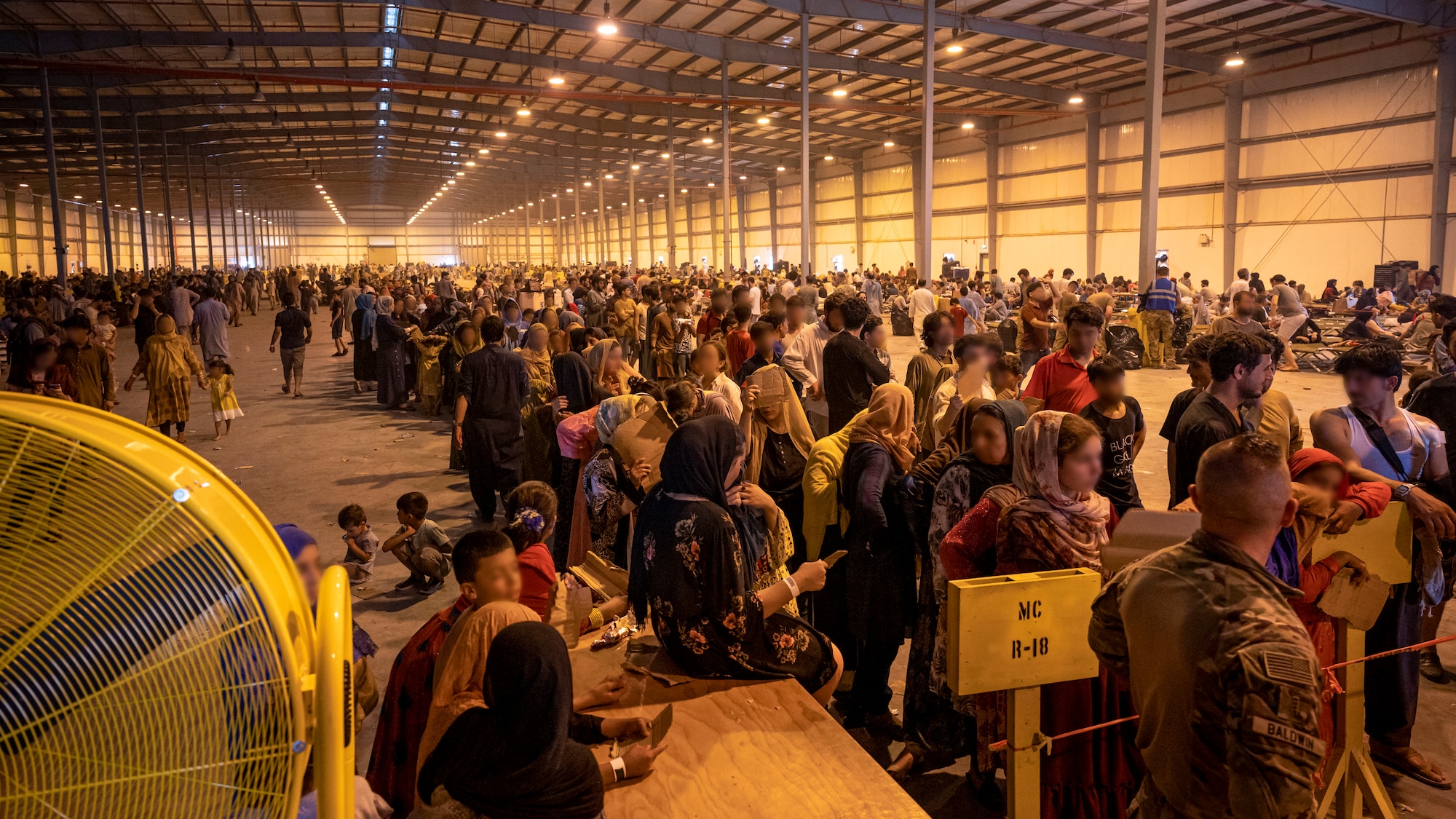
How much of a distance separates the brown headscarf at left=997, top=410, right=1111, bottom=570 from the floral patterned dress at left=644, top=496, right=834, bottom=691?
0.85 m

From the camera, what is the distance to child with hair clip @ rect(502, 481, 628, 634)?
131 inches

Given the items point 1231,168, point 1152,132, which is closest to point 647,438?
point 1152,132

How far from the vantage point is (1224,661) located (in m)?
1.70

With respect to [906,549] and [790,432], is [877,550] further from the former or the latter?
[790,432]

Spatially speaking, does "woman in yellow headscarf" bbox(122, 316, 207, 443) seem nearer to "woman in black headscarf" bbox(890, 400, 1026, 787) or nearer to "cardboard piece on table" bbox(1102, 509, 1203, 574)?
"woman in black headscarf" bbox(890, 400, 1026, 787)

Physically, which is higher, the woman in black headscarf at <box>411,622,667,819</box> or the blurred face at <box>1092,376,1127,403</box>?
Answer: the blurred face at <box>1092,376,1127,403</box>

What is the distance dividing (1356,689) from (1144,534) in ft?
3.83

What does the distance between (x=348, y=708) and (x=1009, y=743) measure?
74.7 inches

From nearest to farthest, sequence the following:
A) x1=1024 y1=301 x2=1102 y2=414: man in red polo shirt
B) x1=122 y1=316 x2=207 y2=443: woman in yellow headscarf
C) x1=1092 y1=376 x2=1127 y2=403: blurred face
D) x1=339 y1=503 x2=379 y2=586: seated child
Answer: x1=1092 y1=376 x2=1127 y2=403: blurred face → x1=1024 y1=301 x2=1102 y2=414: man in red polo shirt → x1=339 y1=503 x2=379 y2=586: seated child → x1=122 y1=316 x2=207 y2=443: woman in yellow headscarf

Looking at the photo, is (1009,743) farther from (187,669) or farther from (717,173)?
(717,173)

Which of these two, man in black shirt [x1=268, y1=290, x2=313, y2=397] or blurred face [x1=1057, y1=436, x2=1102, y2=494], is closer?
blurred face [x1=1057, y1=436, x2=1102, y2=494]

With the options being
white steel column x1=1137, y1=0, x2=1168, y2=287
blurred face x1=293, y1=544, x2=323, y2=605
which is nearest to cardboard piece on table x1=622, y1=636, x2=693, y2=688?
blurred face x1=293, y1=544, x2=323, y2=605

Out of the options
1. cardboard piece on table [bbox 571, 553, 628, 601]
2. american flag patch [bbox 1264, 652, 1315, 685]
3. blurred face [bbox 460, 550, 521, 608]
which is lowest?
cardboard piece on table [bbox 571, 553, 628, 601]

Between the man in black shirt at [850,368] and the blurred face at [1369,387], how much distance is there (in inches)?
95.6
